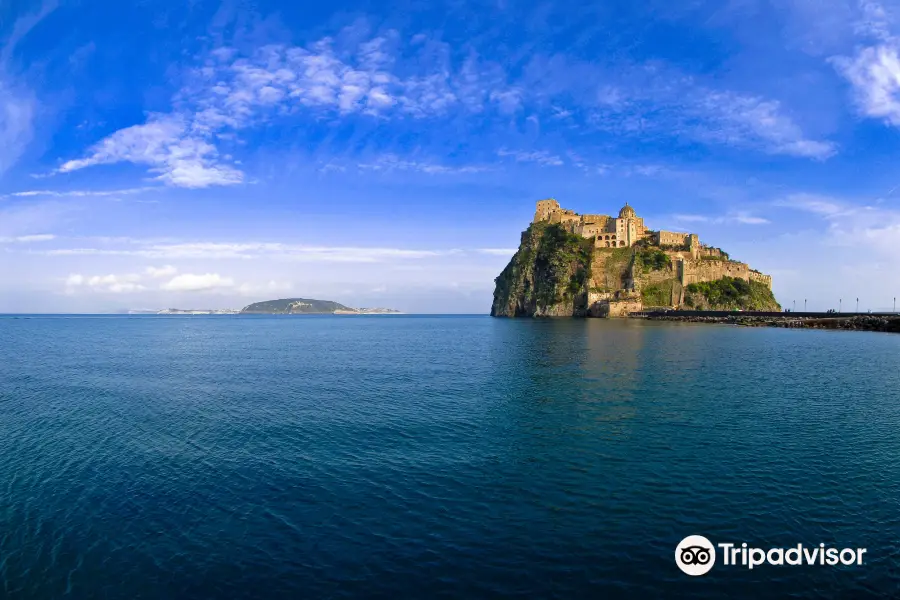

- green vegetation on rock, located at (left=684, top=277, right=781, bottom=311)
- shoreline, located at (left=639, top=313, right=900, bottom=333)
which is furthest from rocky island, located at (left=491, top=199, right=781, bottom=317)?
shoreline, located at (left=639, top=313, right=900, bottom=333)

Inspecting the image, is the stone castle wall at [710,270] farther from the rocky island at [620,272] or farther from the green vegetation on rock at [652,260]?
the green vegetation on rock at [652,260]

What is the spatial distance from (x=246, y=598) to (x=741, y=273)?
199595 mm

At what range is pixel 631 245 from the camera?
562ft

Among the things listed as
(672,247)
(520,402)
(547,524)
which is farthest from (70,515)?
(672,247)

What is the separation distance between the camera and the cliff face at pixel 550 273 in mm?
166625

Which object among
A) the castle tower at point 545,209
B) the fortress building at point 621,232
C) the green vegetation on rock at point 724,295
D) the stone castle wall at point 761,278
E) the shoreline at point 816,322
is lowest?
the shoreline at point 816,322

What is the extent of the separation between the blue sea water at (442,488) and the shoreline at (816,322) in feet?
289

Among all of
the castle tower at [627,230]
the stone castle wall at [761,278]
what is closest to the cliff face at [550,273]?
the castle tower at [627,230]

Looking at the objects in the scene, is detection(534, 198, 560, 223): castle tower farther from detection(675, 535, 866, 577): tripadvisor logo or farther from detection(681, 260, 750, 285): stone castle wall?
detection(675, 535, 866, 577): tripadvisor logo

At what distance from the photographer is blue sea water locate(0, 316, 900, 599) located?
1209 cm

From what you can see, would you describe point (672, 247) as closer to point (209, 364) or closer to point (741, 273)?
point (741, 273)

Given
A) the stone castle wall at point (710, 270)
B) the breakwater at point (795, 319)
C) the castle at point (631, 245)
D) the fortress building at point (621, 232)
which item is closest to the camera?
the breakwater at point (795, 319)

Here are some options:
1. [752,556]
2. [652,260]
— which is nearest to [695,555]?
[752,556]

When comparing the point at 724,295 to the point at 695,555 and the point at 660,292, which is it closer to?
the point at 660,292
